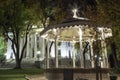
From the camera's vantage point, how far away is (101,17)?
23891 millimetres

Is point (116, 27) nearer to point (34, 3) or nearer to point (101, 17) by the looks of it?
point (101, 17)

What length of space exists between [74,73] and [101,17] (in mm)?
5072

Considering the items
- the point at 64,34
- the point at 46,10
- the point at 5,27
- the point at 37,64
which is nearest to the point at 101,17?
the point at 64,34

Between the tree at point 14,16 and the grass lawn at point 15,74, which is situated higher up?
the tree at point 14,16

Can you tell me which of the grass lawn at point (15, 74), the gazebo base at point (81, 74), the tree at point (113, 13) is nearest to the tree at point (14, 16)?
the grass lawn at point (15, 74)

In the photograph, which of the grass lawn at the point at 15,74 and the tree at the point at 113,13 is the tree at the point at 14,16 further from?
the tree at the point at 113,13

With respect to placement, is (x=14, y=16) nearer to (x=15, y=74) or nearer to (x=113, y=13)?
(x=15, y=74)

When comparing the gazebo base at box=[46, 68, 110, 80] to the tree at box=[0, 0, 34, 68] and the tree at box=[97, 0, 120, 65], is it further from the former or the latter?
the tree at box=[0, 0, 34, 68]

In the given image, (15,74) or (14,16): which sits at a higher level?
(14,16)

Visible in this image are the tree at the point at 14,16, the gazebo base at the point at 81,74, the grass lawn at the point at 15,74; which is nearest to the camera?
the gazebo base at the point at 81,74

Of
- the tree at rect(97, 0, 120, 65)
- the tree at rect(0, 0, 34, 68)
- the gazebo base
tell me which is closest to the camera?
the gazebo base

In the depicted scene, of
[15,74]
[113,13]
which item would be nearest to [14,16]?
[15,74]

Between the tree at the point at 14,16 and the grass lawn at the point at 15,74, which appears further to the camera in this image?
the tree at the point at 14,16

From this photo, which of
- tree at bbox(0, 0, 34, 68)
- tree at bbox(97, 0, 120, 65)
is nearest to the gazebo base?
tree at bbox(97, 0, 120, 65)
